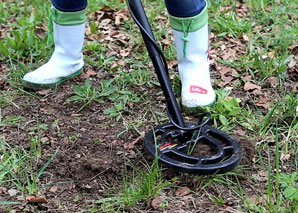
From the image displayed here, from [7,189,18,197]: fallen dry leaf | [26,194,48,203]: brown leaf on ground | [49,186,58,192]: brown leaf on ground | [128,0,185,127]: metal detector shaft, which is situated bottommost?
[49,186,58,192]: brown leaf on ground

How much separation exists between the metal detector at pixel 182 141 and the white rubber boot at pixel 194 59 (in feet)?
0.76

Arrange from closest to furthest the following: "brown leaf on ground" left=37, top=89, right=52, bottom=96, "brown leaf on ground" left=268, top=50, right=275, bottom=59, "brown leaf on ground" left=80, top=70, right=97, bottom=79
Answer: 1. "brown leaf on ground" left=37, top=89, right=52, bottom=96
2. "brown leaf on ground" left=80, top=70, right=97, bottom=79
3. "brown leaf on ground" left=268, top=50, right=275, bottom=59

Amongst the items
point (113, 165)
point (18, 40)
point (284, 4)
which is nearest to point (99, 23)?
point (18, 40)

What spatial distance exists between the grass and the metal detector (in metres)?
0.07

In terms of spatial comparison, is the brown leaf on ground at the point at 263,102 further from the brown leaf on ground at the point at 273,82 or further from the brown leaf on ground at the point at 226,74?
the brown leaf on ground at the point at 226,74

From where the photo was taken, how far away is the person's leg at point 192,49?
216cm

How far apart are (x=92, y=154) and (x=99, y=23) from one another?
152 centimetres

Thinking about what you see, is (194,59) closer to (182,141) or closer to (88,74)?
(182,141)

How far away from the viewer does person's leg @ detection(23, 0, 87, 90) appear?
2396 mm

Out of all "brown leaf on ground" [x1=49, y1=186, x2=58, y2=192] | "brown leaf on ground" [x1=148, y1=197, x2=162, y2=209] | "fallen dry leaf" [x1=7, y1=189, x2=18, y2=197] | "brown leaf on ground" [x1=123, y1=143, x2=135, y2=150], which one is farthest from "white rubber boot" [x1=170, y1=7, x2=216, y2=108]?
"fallen dry leaf" [x1=7, y1=189, x2=18, y2=197]

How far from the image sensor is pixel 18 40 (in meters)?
2.90

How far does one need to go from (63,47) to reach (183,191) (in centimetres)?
110

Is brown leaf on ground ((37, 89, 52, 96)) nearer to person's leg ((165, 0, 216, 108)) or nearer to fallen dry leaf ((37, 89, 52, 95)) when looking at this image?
fallen dry leaf ((37, 89, 52, 95))

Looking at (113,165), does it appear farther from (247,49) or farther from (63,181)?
(247,49)
